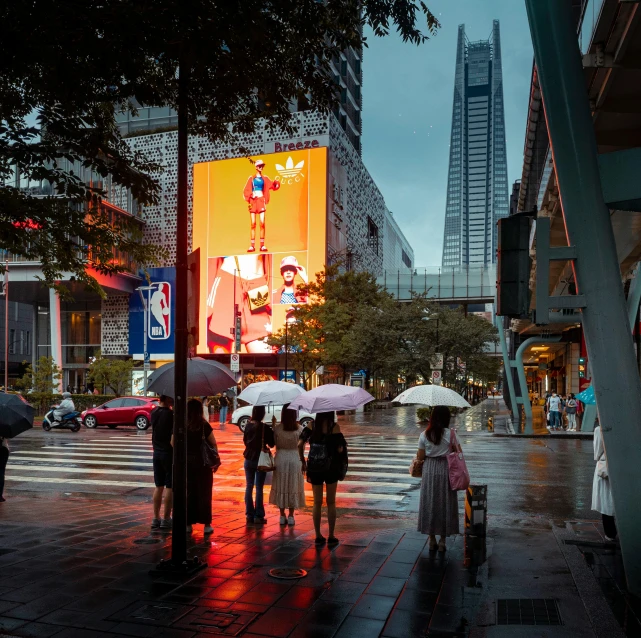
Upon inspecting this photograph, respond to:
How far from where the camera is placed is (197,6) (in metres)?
6.52

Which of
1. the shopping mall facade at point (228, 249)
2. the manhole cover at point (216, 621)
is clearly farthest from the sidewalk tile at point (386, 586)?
the shopping mall facade at point (228, 249)

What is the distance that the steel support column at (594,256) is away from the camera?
664 centimetres

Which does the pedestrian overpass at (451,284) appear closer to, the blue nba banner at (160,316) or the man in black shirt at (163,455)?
the blue nba banner at (160,316)

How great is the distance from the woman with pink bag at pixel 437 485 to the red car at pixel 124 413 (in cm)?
2278

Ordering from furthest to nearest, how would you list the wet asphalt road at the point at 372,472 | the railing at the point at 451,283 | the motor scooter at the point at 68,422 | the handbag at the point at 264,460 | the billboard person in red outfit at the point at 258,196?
the railing at the point at 451,283
the billboard person in red outfit at the point at 258,196
the motor scooter at the point at 68,422
the wet asphalt road at the point at 372,472
the handbag at the point at 264,460

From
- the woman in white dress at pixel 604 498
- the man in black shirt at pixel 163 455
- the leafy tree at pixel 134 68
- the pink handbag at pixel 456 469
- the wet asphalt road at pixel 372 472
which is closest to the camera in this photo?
the leafy tree at pixel 134 68

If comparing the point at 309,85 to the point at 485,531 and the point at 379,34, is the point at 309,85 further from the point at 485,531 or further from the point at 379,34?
the point at 485,531

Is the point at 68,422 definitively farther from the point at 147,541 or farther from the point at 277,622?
the point at 277,622

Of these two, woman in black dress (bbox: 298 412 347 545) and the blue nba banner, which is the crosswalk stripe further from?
the blue nba banner

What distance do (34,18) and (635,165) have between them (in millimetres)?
5798

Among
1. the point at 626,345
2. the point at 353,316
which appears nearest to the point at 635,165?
the point at 626,345

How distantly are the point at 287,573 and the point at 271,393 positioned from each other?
3554 mm

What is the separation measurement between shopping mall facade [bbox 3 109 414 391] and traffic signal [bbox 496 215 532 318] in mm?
49905

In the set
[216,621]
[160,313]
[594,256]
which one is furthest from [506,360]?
[160,313]
